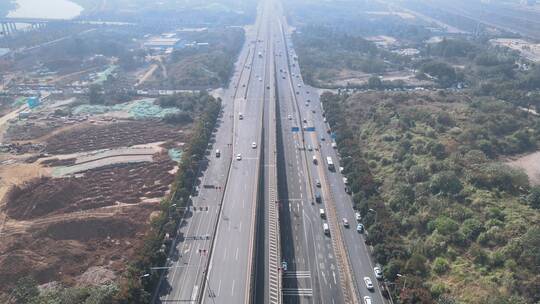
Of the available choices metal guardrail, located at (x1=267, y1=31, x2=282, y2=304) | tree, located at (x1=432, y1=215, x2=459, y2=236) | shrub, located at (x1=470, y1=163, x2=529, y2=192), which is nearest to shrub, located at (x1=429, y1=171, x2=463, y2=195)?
shrub, located at (x1=470, y1=163, x2=529, y2=192)

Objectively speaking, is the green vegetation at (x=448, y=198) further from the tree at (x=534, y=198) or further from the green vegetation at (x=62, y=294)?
the green vegetation at (x=62, y=294)

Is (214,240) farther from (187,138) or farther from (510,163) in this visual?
(510,163)

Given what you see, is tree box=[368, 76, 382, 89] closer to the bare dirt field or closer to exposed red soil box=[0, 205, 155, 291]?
the bare dirt field

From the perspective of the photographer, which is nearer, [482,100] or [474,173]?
[474,173]

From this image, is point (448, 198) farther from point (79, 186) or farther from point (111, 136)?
point (111, 136)

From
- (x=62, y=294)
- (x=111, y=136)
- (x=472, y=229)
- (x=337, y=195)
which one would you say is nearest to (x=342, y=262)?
(x=337, y=195)

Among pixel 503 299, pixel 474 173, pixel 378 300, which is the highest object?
pixel 474 173

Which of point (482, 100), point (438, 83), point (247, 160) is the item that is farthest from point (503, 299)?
point (438, 83)
